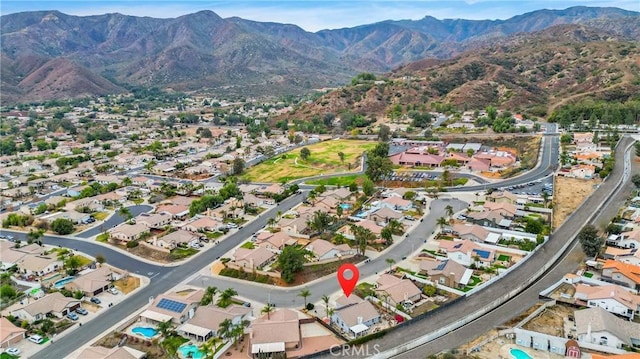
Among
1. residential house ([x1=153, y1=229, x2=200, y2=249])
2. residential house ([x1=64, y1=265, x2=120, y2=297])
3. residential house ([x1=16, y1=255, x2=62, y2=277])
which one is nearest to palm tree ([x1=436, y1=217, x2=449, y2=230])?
residential house ([x1=153, y1=229, x2=200, y2=249])

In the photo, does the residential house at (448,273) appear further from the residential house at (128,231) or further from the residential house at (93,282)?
the residential house at (128,231)

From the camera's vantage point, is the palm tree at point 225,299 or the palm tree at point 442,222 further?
the palm tree at point 442,222

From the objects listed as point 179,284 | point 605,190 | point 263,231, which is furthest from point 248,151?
point 605,190

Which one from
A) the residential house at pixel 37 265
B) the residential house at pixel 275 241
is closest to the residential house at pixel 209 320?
the residential house at pixel 275 241

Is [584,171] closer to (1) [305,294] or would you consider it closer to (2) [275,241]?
(2) [275,241]

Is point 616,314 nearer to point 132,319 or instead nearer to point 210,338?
point 210,338
